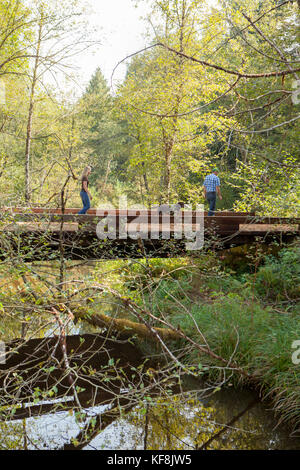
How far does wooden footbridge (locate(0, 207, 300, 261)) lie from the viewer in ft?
23.8

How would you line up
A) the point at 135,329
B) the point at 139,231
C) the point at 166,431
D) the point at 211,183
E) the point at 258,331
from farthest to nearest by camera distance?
1. the point at 211,183
2. the point at 139,231
3. the point at 135,329
4. the point at 258,331
5. the point at 166,431

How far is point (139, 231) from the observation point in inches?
329

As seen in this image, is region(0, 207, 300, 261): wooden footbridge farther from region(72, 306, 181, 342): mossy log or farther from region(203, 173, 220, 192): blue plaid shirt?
region(203, 173, 220, 192): blue plaid shirt

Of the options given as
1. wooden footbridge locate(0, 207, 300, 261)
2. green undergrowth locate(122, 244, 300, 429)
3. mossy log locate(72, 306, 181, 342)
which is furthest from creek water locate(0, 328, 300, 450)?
wooden footbridge locate(0, 207, 300, 261)

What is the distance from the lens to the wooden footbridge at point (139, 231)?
23.8 ft

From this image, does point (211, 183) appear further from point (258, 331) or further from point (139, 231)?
point (258, 331)

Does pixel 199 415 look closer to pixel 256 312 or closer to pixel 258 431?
pixel 258 431

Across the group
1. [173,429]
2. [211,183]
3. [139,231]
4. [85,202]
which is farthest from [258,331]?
[211,183]

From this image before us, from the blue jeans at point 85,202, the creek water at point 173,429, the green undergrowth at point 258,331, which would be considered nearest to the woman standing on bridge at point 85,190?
the blue jeans at point 85,202

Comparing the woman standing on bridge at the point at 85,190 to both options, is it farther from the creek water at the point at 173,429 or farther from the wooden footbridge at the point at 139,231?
the creek water at the point at 173,429

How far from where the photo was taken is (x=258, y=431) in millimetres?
4496

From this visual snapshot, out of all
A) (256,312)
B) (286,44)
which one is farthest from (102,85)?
(256,312)

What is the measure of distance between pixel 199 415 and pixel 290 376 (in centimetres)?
113

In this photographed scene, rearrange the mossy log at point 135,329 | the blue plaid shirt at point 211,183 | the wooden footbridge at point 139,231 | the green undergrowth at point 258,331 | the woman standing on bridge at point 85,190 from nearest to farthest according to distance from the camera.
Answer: the green undergrowth at point 258,331 < the mossy log at point 135,329 < the wooden footbridge at point 139,231 < the woman standing on bridge at point 85,190 < the blue plaid shirt at point 211,183
